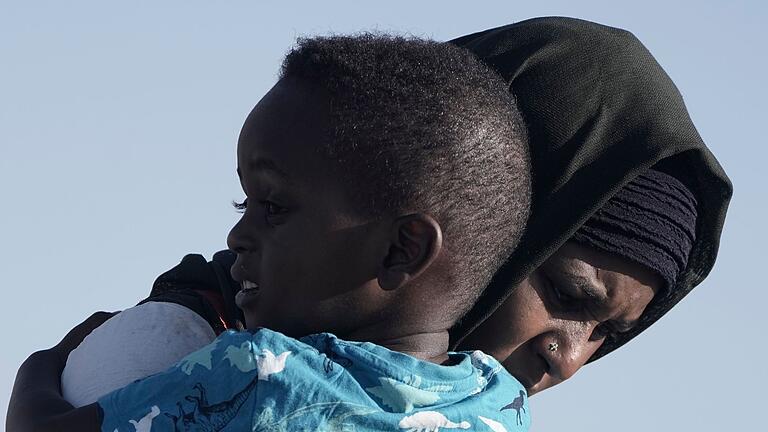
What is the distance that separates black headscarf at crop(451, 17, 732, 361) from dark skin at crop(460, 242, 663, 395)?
105mm

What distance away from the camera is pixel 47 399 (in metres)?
2.59

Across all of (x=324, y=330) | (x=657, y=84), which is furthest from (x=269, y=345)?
(x=657, y=84)

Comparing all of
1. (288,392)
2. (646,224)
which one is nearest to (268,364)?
(288,392)

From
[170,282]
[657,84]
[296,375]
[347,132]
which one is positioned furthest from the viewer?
[657,84]

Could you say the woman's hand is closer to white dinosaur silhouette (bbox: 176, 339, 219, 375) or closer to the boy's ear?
white dinosaur silhouette (bbox: 176, 339, 219, 375)

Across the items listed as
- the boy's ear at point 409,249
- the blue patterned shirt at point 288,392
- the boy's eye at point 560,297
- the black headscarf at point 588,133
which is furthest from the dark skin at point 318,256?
the boy's eye at point 560,297

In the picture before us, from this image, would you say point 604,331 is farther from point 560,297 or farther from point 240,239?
point 240,239

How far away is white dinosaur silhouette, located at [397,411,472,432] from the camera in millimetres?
2469

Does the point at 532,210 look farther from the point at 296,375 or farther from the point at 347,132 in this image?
the point at 296,375

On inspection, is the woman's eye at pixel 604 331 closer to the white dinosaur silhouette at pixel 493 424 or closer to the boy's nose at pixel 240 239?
the white dinosaur silhouette at pixel 493 424

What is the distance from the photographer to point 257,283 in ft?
8.82

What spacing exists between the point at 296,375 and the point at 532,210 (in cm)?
85

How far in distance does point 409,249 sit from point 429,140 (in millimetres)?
198

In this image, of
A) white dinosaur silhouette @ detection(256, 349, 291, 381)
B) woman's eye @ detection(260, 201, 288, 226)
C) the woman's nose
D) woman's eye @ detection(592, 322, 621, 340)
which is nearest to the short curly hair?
woman's eye @ detection(260, 201, 288, 226)
